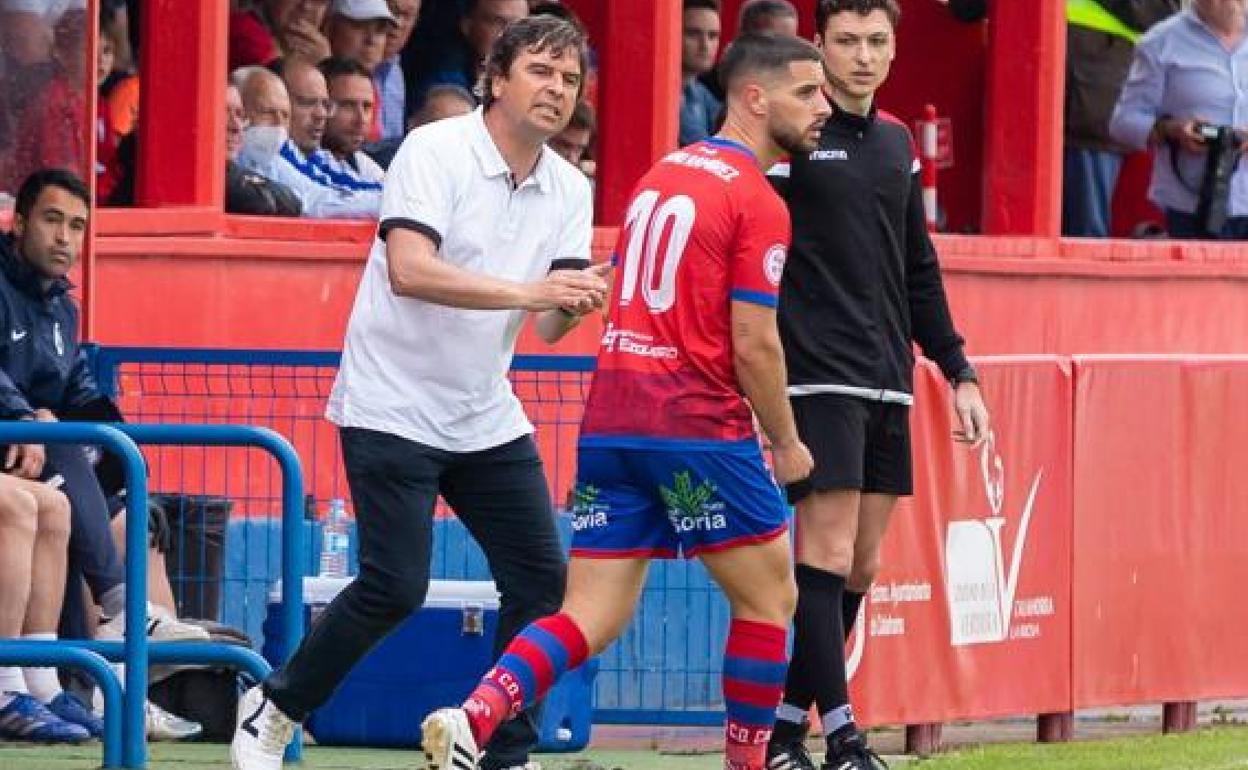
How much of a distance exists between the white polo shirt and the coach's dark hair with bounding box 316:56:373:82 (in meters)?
5.29

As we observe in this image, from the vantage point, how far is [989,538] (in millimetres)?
12195

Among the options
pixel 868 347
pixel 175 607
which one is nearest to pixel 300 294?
pixel 175 607

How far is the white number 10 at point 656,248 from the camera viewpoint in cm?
923

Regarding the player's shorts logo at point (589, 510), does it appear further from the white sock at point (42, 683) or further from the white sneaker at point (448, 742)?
the white sock at point (42, 683)

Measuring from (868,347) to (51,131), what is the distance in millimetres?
3285

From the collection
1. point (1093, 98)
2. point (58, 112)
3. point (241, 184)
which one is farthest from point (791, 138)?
point (1093, 98)

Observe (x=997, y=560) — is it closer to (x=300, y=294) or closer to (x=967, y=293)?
(x=300, y=294)

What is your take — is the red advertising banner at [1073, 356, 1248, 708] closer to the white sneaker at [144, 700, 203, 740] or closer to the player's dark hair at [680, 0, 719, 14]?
the white sneaker at [144, 700, 203, 740]

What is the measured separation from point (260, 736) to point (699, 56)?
7744 millimetres

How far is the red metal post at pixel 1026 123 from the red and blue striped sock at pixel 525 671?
8847mm

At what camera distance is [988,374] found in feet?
39.9

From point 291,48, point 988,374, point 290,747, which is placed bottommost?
point 290,747

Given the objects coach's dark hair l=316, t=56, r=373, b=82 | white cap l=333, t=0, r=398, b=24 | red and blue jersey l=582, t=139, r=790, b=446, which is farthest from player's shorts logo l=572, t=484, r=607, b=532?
white cap l=333, t=0, r=398, b=24

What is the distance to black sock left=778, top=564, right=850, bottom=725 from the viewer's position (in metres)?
10.2
